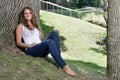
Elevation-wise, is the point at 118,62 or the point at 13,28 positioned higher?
the point at 13,28

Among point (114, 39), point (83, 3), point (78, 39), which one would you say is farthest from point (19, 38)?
point (83, 3)

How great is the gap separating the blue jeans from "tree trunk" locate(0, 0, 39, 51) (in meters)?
0.43

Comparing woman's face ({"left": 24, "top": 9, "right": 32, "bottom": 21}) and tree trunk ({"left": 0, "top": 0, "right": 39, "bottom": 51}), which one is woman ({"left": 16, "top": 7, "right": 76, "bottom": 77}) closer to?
woman's face ({"left": 24, "top": 9, "right": 32, "bottom": 21})

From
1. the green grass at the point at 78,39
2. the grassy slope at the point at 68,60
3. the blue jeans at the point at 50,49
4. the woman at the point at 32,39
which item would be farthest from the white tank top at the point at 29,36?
the green grass at the point at 78,39

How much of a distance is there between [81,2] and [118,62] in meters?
31.3

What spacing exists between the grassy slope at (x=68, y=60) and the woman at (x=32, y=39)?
5.6 inches

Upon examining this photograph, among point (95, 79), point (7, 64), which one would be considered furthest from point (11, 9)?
point (95, 79)

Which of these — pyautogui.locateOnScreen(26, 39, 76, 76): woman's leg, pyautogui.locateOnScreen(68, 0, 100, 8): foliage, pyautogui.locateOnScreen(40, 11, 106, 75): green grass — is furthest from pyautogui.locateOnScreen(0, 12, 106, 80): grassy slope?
pyautogui.locateOnScreen(68, 0, 100, 8): foliage

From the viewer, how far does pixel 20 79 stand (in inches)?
259

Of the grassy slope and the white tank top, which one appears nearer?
the grassy slope

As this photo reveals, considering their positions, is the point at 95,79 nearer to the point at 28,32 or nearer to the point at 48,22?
the point at 28,32

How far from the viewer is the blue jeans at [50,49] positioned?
281 inches

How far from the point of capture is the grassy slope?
6.87 meters

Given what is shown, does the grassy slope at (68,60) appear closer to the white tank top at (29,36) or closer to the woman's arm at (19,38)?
the woman's arm at (19,38)
